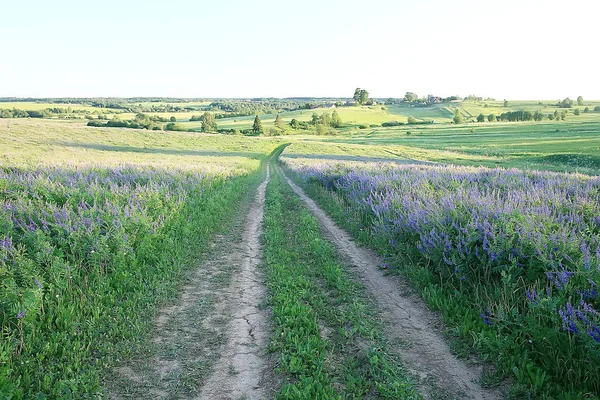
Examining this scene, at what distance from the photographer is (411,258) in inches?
281

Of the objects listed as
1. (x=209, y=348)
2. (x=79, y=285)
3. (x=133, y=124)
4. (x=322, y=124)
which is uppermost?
(x=322, y=124)

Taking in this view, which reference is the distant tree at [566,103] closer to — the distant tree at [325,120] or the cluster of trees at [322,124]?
the cluster of trees at [322,124]

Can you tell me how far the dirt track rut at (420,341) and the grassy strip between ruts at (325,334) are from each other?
8.0 inches

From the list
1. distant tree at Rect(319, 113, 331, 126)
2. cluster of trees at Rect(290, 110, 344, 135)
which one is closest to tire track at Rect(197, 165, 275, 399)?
cluster of trees at Rect(290, 110, 344, 135)

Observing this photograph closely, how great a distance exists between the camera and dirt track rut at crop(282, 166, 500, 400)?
3701 mm

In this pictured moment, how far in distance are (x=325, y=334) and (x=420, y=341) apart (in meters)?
1.21

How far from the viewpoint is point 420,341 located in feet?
15.1

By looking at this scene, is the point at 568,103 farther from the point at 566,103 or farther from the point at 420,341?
the point at 420,341

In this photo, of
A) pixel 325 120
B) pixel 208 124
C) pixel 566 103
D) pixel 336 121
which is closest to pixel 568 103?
pixel 566 103

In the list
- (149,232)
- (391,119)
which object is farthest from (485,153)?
(391,119)

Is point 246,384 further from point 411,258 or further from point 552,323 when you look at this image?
point 411,258

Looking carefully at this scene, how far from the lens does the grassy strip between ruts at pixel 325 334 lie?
12.0 ft

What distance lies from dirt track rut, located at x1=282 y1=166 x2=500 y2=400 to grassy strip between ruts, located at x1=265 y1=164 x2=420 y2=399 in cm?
20

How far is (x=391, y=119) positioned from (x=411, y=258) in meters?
139
